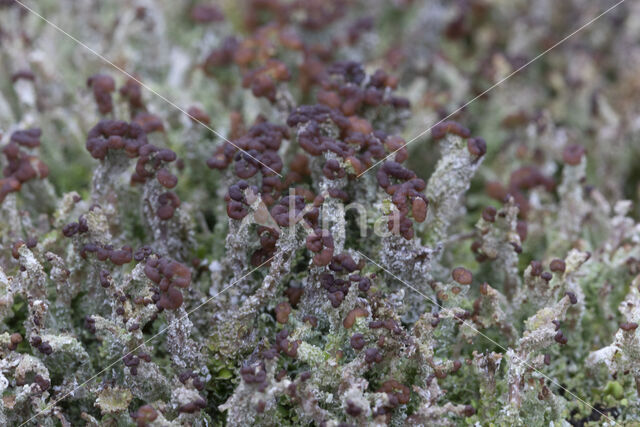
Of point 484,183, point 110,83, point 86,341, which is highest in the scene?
point 484,183

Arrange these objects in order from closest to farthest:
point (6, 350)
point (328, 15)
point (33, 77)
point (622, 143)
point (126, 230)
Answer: point (6, 350) < point (126, 230) < point (33, 77) < point (622, 143) < point (328, 15)

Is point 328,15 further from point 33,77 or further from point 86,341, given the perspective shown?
point 86,341

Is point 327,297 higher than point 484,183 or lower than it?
lower

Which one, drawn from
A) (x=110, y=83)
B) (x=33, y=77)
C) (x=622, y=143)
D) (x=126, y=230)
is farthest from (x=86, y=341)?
(x=622, y=143)

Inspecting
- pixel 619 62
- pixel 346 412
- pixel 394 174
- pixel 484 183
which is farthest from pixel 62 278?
pixel 619 62

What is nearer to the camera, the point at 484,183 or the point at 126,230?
the point at 126,230

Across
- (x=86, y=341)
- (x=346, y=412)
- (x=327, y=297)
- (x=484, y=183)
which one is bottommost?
(x=346, y=412)

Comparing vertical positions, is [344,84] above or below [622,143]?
below

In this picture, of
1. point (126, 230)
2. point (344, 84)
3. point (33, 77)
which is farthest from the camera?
point (33, 77)

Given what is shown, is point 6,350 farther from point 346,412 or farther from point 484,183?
point 484,183
